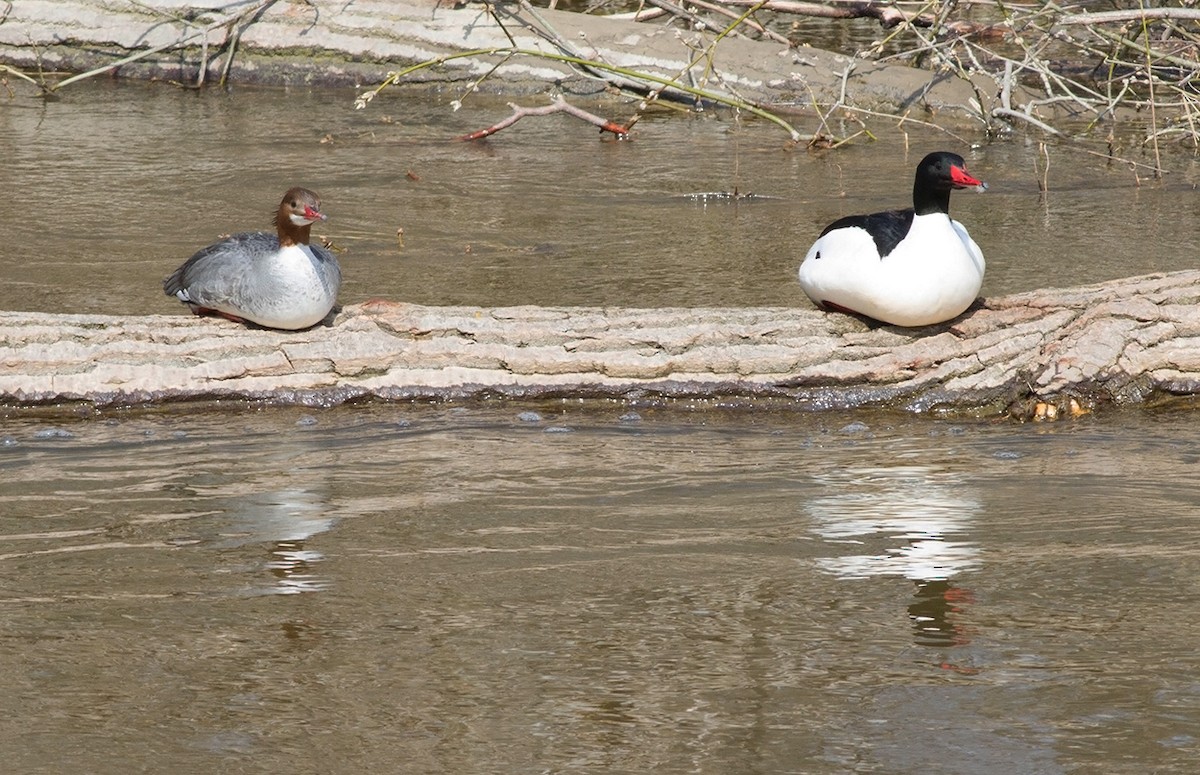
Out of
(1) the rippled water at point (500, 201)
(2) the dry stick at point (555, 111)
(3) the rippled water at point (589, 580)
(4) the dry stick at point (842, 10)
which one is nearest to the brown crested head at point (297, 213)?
(3) the rippled water at point (589, 580)

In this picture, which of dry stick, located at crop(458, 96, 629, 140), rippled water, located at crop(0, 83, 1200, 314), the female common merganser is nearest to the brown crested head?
the female common merganser

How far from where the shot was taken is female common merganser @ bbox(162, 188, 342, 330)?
5.64 metres

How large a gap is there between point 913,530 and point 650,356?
1.55 m

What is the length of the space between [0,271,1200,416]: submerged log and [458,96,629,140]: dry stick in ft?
13.9

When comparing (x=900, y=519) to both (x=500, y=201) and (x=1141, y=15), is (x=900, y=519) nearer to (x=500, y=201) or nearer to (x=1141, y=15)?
(x=1141, y=15)

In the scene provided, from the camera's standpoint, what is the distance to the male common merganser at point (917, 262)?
5.53m

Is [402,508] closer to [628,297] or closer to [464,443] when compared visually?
[464,443]

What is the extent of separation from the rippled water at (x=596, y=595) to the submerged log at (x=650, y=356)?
0.49 feet

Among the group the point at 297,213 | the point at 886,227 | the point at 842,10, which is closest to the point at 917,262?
the point at 886,227

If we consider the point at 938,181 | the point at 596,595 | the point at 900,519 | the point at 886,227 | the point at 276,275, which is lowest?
the point at 596,595

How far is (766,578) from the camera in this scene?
424 centimetres

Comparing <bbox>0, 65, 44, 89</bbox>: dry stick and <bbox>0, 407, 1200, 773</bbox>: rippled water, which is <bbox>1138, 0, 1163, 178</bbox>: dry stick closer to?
<bbox>0, 407, 1200, 773</bbox>: rippled water

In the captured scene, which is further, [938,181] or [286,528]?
[938,181]

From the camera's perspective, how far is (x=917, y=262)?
5.55m
